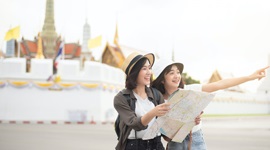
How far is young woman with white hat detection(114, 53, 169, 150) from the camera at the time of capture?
260cm

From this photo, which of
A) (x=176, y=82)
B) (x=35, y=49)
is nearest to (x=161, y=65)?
(x=176, y=82)

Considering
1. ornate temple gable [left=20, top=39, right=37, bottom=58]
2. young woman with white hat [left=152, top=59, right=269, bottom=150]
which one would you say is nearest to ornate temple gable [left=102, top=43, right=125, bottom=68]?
ornate temple gable [left=20, top=39, right=37, bottom=58]

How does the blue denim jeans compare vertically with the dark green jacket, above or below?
below

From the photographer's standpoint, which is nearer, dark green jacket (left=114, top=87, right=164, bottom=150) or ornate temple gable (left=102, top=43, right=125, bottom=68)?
dark green jacket (left=114, top=87, right=164, bottom=150)

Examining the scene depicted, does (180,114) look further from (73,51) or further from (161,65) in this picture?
(73,51)

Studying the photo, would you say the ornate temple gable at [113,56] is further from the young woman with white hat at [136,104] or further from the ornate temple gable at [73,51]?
the young woman with white hat at [136,104]

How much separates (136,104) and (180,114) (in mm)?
307

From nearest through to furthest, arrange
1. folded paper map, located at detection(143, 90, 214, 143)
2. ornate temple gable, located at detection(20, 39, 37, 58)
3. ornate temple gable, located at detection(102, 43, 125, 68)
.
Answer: folded paper map, located at detection(143, 90, 214, 143) → ornate temple gable, located at detection(102, 43, 125, 68) → ornate temple gable, located at detection(20, 39, 37, 58)

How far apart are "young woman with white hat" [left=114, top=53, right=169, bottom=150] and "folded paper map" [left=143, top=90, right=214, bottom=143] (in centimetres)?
7

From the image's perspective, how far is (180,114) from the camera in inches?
100

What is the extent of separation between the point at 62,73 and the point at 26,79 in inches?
68.4

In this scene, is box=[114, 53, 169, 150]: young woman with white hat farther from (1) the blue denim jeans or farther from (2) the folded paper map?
(1) the blue denim jeans

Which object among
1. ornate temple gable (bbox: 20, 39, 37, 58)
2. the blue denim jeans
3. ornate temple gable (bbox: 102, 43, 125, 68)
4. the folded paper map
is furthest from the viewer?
ornate temple gable (bbox: 20, 39, 37, 58)

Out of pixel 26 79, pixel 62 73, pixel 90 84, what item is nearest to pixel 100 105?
pixel 90 84
